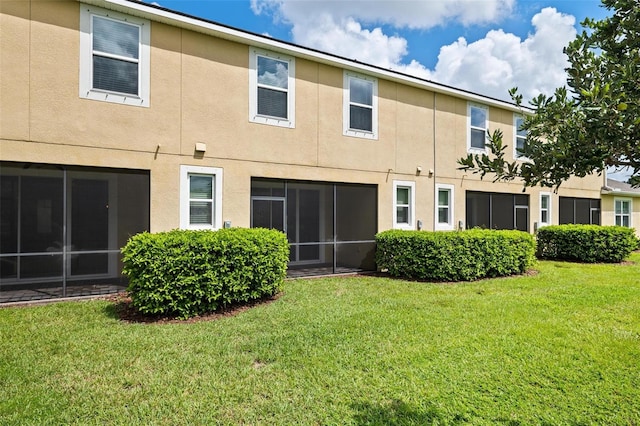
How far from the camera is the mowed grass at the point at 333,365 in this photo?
11.8 ft

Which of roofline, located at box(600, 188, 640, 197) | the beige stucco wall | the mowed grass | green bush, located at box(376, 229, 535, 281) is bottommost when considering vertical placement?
the mowed grass

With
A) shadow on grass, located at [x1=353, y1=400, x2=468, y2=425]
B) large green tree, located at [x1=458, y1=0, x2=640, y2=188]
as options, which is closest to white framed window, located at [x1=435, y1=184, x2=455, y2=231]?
shadow on grass, located at [x1=353, y1=400, x2=468, y2=425]

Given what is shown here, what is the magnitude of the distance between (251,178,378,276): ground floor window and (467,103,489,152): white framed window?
4881 millimetres

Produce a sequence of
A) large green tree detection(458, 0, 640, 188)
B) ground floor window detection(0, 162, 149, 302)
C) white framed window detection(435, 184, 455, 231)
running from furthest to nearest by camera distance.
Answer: white framed window detection(435, 184, 455, 231)
ground floor window detection(0, 162, 149, 302)
large green tree detection(458, 0, 640, 188)

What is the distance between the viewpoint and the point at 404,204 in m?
12.6

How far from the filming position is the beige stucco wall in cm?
741

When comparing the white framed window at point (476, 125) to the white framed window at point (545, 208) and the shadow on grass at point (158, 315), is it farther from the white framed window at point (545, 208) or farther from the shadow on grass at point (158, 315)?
the shadow on grass at point (158, 315)

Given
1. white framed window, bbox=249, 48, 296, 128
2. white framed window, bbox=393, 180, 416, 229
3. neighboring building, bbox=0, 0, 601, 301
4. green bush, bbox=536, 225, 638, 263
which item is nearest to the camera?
neighboring building, bbox=0, 0, 601, 301

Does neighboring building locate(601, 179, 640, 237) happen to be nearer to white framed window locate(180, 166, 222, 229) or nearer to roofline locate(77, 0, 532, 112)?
roofline locate(77, 0, 532, 112)

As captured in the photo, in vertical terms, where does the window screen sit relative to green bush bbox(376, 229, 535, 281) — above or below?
above

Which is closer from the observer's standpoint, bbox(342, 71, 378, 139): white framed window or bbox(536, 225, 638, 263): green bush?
bbox(342, 71, 378, 139): white framed window

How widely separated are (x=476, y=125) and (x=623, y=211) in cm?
1258

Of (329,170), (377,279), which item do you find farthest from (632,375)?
(329,170)

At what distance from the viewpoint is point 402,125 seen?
1236 centimetres
